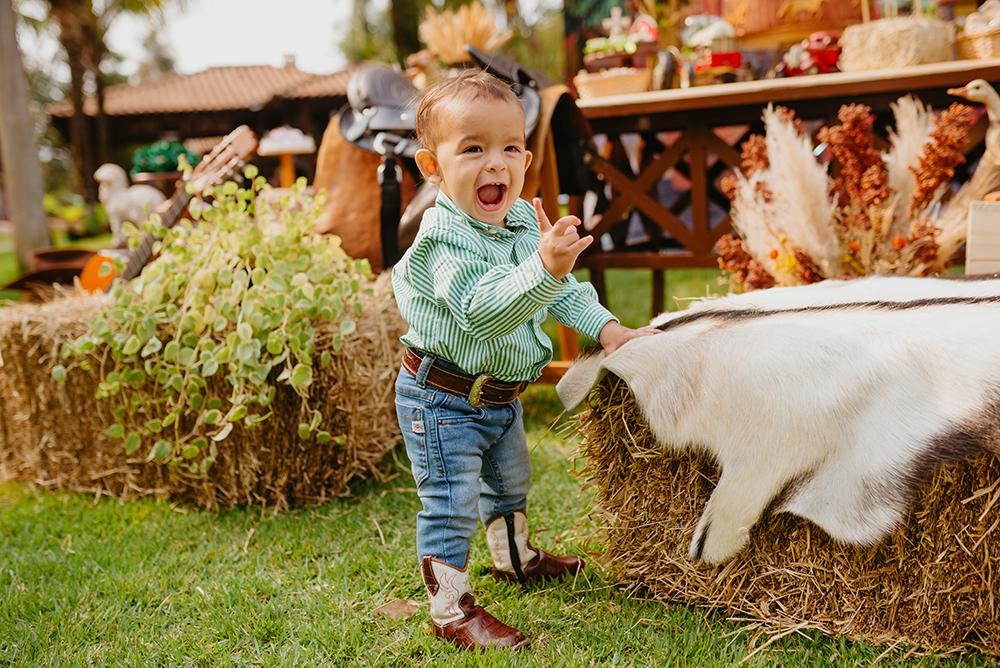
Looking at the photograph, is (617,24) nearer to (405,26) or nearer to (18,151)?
(18,151)

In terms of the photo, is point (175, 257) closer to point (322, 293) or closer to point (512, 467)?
point (322, 293)

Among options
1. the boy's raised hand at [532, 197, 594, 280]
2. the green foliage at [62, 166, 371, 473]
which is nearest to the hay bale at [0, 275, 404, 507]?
the green foliage at [62, 166, 371, 473]

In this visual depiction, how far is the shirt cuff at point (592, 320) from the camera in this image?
1.87 meters

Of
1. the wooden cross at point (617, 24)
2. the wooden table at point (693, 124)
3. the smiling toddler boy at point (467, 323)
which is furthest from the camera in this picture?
the wooden cross at point (617, 24)

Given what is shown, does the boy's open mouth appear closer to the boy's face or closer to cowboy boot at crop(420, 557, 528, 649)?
the boy's face

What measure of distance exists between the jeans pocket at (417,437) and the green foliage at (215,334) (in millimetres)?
741

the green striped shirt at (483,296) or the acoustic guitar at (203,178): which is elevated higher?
the acoustic guitar at (203,178)

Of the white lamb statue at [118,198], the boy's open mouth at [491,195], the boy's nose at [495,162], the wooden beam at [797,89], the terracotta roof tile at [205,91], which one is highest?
the terracotta roof tile at [205,91]

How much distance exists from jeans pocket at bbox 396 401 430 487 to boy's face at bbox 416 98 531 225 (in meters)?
0.42

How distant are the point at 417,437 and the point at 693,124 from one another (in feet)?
7.86

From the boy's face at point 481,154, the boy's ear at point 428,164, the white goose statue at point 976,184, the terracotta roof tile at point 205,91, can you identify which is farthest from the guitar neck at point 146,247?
the terracotta roof tile at point 205,91

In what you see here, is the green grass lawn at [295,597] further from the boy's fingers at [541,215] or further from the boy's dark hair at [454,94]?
the boy's dark hair at [454,94]

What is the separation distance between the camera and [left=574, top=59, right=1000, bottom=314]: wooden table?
3.24 m

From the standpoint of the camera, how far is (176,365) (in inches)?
100.0
